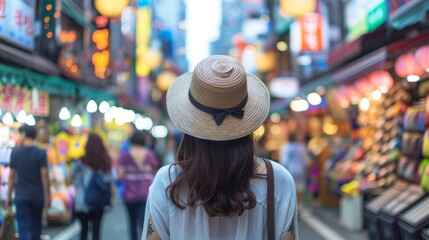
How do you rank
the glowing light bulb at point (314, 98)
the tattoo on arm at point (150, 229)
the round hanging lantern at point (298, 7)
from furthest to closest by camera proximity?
the glowing light bulb at point (314, 98) → the round hanging lantern at point (298, 7) → the tattoo on arm at point (150, 229)

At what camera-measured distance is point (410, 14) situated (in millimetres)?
7246

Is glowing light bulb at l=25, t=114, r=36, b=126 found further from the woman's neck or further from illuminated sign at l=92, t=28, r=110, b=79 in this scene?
illuminated sign at l=92, t=28, r=110, b=79

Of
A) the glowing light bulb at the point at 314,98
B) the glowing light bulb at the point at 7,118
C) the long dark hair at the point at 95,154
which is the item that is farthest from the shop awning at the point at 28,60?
the glowing light bulb at the point at 314,98

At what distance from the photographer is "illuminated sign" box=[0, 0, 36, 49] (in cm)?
985

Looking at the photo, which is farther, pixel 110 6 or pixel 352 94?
pixel 110 6

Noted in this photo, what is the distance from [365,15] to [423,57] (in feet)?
13.8

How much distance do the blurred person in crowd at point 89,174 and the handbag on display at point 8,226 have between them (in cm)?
78

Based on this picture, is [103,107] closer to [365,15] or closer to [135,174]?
[365,15]

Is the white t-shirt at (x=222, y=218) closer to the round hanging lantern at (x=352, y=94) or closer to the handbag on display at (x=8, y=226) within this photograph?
the handbag on display at (x=8, y=226)

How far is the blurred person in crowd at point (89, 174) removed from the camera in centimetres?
712

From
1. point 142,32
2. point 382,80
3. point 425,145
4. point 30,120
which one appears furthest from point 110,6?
point 142,32

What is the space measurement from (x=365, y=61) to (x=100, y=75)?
9.53 meters

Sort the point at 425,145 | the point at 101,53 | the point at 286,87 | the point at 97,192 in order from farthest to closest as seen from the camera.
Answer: the point at 286,87 < the point at 101,53 < the point at 425,145 < the point at 97,192

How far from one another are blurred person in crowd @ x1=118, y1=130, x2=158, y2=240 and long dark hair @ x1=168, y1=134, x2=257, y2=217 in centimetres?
514
